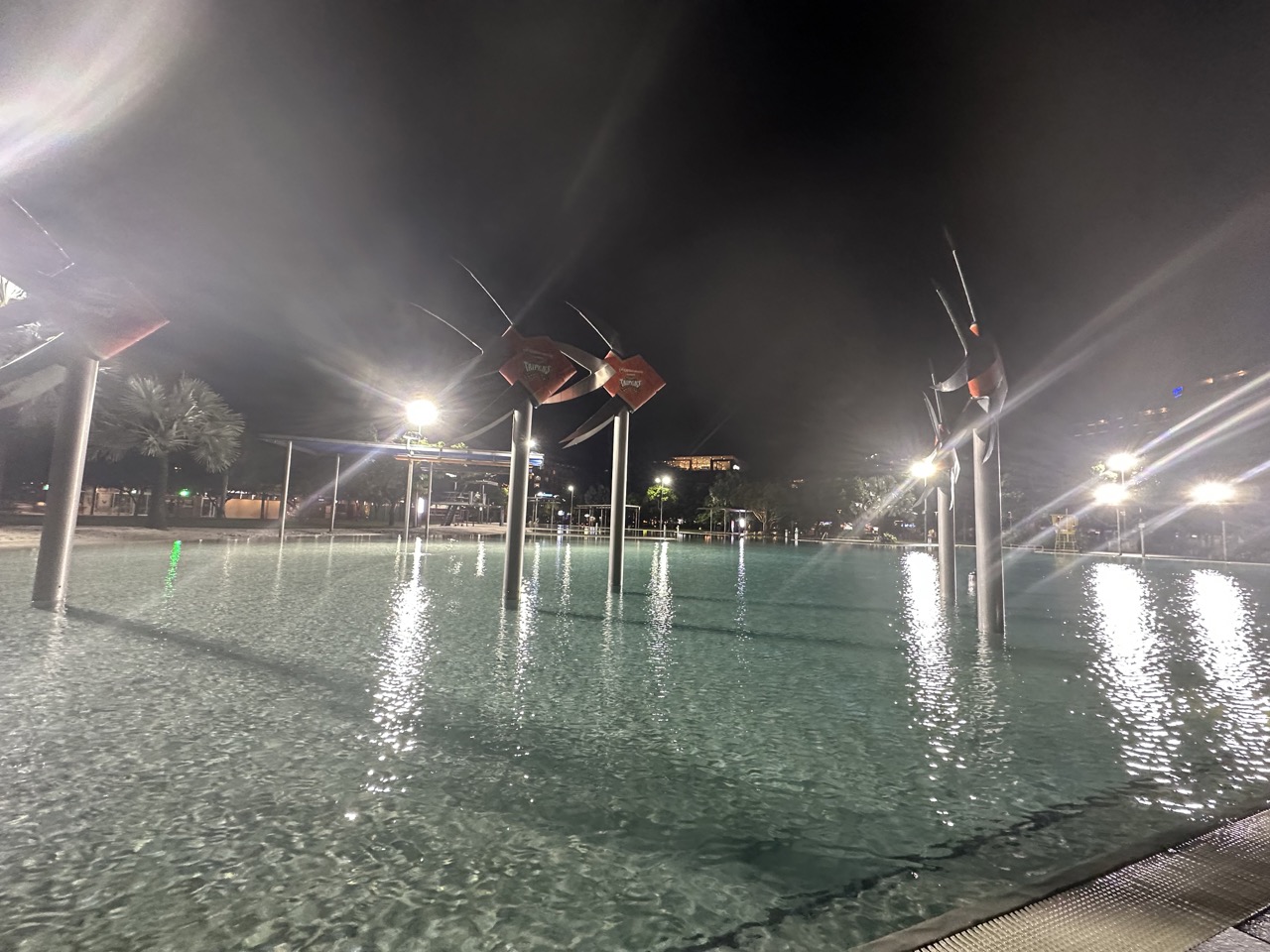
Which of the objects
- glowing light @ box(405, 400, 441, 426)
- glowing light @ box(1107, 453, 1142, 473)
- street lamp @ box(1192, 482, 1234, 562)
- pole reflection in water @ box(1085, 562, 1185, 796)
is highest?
glowing light @ box(405, 400, 441, 426)

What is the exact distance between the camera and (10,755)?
3.41 meters

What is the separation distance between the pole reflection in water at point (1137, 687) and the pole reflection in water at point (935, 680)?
3.30 feet

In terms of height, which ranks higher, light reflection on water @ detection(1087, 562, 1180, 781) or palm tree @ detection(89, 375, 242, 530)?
palm tree @ detection(89, 375, 242, 530)

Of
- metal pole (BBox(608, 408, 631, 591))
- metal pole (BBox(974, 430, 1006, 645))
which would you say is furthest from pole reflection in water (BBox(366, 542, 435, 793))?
metal pole (BBox(974, 430, 1006, 645))

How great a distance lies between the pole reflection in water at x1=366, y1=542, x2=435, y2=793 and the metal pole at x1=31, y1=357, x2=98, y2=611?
4600 millimetres

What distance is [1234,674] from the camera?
6.09 m

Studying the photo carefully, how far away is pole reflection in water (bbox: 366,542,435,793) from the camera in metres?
3.35

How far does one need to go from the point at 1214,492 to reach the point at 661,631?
1553 inches

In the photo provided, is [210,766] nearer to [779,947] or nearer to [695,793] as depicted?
[695,793]

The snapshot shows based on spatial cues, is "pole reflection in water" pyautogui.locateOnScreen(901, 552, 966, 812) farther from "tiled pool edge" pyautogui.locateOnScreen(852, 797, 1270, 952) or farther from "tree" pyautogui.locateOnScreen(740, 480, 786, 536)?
"tree" pyautogui.locateOnScreen(740, 480, 786, 536)

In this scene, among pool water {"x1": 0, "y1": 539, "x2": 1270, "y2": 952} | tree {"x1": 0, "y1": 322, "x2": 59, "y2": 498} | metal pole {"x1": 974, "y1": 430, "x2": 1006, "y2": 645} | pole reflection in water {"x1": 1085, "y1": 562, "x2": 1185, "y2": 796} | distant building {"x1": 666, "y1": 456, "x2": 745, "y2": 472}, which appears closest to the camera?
pool water {"x1": 0, "y1": 539, "x2": 1270, "y2": 952}

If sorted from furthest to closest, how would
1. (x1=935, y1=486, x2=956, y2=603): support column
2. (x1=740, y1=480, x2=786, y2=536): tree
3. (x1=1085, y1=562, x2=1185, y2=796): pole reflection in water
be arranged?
(x1=740, y1=480, x2=786, y2=536): tree
(x1=935, y1=486, x2=956, y2=603): support column
(x1=1085, y1=562, x2=1185, y2=796): pole reflection in water

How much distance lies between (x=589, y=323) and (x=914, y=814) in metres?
9.85

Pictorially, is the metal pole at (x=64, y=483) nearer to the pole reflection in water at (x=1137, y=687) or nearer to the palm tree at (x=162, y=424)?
the pole reflection in water at (x=1137, y=687)
